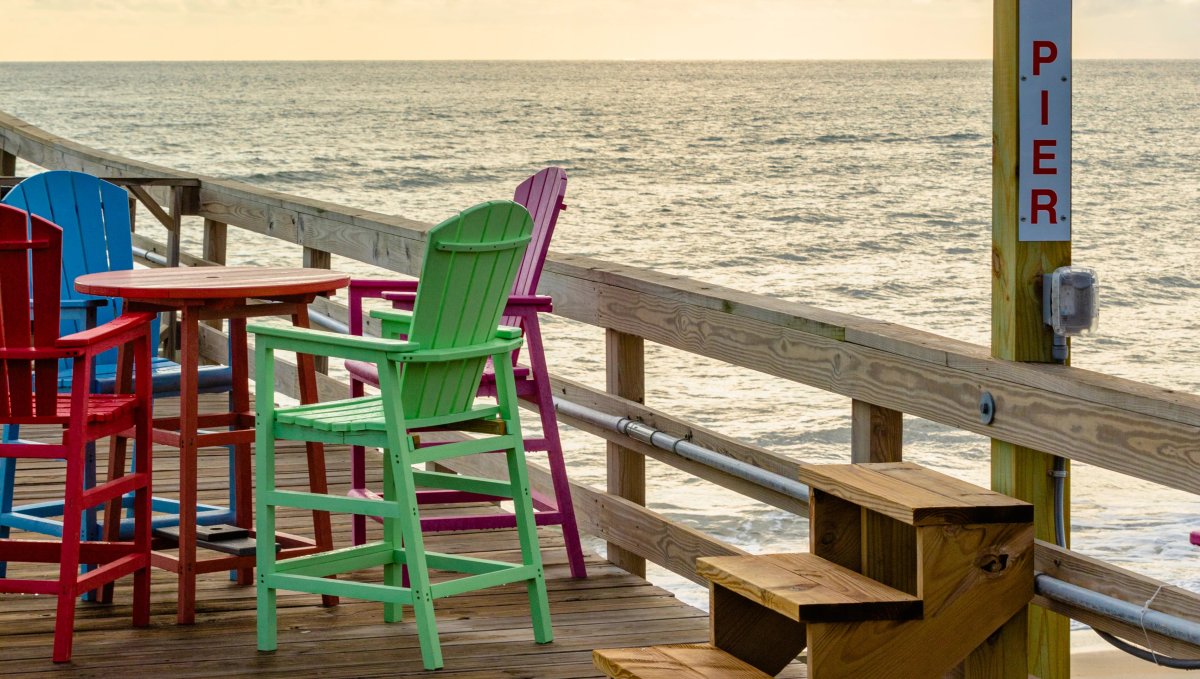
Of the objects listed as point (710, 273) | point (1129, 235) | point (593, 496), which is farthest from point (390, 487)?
point (1129, 235)

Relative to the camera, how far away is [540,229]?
3.46m

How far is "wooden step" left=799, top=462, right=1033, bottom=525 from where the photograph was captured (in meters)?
2.15

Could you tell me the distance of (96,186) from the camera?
3.71 meters

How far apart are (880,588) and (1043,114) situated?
2.67 ft

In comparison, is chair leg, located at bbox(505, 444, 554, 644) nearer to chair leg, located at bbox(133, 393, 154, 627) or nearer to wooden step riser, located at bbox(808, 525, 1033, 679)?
chair leg, located at bbox(133, 393, 154, 627)

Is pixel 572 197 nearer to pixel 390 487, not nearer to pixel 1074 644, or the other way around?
pixel 1074 644

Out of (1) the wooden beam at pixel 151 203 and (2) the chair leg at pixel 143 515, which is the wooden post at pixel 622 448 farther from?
(1) the wooden beam at pixel 151 203

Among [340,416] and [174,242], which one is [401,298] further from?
[174,242]

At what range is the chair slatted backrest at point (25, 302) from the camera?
2746 mm

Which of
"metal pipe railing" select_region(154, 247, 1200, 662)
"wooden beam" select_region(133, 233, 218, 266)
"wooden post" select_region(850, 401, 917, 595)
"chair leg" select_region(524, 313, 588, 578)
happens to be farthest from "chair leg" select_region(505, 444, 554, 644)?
"wooden beam" select_region(133, 233, 218, 266)

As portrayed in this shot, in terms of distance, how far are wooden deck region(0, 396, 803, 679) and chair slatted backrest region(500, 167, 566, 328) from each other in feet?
2.25

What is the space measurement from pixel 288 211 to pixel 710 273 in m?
17.7

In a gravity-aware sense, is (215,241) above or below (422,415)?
above

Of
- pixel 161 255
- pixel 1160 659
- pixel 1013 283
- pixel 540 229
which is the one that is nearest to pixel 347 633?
pixel 540 229
